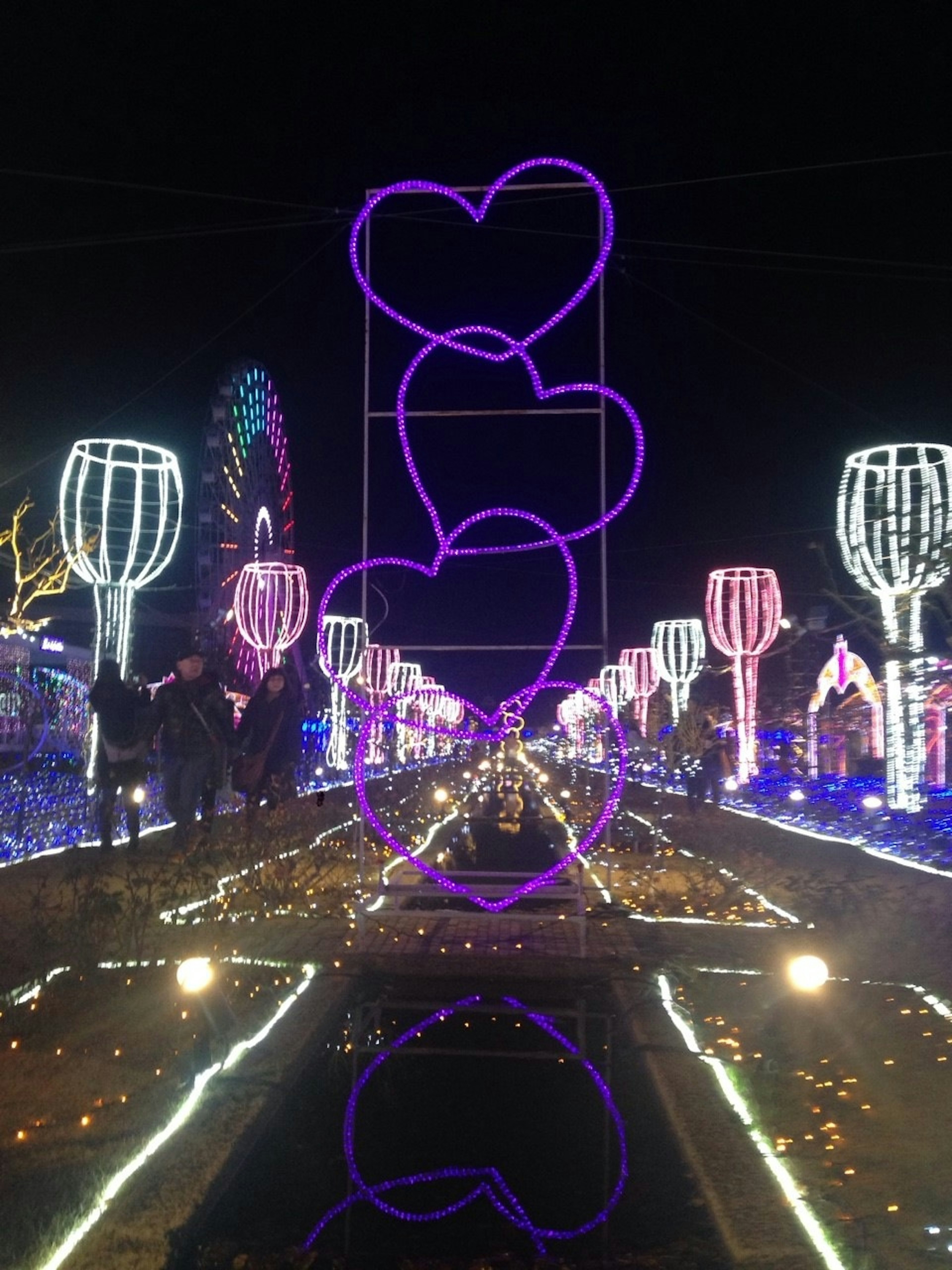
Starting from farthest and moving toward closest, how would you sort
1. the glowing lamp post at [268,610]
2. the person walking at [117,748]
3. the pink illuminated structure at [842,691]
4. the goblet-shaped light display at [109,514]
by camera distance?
the glowing lamp post at [268,610] < the pink illuminated structure at [842,691] < the goblet-shaped light display at [109,514] < the person walking at [117,748]

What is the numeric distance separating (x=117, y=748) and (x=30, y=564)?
31322 millimetres

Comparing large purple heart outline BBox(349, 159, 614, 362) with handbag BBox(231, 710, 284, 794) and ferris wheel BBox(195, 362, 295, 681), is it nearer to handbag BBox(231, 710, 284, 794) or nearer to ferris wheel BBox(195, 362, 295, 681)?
handbag BBox(231, 710, 284, 794)

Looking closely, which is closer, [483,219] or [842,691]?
[483,219]

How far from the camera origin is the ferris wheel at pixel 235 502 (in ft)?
102

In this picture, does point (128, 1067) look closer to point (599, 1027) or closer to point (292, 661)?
point (599, 1027)

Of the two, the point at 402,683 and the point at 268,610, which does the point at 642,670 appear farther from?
the point at 268,610

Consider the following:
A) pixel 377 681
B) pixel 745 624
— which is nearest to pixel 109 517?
pixel 745 624

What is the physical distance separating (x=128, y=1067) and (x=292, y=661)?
30.2 metres

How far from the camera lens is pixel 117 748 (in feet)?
42.1

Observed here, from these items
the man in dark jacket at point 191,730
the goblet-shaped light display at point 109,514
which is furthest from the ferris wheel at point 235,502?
the man in dark jacket at point 191,730

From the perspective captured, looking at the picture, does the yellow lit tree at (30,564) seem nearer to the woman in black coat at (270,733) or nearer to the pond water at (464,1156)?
the woman in black coat at (270,733)

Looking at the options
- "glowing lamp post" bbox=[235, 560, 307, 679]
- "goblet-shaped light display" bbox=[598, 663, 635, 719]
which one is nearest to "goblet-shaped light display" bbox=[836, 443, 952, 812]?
"goblet-shaped light display" bbox=[598, 663, 635, 719]

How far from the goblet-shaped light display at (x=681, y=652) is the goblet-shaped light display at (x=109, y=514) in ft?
68.6

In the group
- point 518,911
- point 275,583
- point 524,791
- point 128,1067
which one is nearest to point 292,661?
point 275,583
